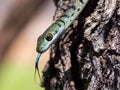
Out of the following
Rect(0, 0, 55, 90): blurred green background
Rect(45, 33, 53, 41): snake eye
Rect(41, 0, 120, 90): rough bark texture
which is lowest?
Rect(0, 0, 55, 90): blurred green background

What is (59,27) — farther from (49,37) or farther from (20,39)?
(20,39)

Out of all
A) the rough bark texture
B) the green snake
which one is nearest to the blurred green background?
the green snake

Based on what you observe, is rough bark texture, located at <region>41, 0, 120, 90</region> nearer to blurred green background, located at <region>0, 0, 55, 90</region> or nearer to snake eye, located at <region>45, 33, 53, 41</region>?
snake eye, located at <region>45, 33, 53, 41</region>

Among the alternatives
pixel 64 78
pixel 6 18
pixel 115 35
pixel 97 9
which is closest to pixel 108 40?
pixel 115 35

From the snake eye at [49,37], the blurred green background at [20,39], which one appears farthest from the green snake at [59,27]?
the blurred green background at [20,39]

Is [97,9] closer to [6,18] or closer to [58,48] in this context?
[58,48]

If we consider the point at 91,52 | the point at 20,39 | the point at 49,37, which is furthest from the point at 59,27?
the point at 20,39

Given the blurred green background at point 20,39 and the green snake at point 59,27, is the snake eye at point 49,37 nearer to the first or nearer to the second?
the green snake at point 59,27

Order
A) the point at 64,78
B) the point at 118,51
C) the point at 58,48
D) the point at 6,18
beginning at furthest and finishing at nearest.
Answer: the point at 6,18
the point at 58,48
the point at 64,78
the point at 118,51
